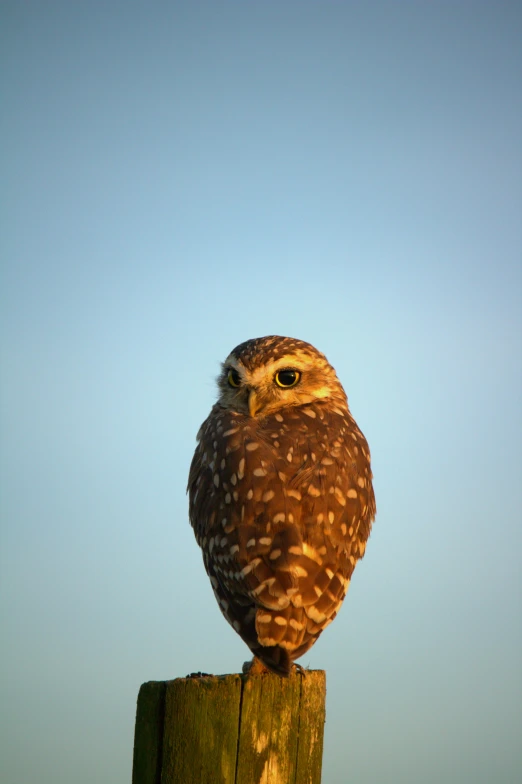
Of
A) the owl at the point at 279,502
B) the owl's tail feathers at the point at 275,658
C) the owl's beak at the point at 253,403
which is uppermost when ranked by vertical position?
the owl's beak at the point at 253,403

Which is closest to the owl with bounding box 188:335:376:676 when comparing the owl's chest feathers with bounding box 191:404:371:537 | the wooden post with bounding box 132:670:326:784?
the owl's chest feathers with bounding box 191:404:371:537

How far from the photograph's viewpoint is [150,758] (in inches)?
143

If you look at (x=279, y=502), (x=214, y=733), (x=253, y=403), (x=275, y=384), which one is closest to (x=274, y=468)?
(x=279, y=502)

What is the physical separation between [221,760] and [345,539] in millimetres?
1757

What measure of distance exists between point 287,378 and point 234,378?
462 millimetres

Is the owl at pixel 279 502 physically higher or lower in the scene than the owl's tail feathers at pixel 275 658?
higher

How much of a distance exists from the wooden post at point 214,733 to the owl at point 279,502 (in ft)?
1.27

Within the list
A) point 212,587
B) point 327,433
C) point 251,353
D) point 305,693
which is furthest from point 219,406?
point 305,693

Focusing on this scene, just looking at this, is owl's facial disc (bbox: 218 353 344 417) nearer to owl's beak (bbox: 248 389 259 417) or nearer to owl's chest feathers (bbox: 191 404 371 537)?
owl's beak (bbox: 248 389 259 417)

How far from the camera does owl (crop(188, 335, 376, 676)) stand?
4.55 meters

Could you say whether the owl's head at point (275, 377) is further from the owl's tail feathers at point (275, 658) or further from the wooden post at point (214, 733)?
the wooden post at point (214, 733)

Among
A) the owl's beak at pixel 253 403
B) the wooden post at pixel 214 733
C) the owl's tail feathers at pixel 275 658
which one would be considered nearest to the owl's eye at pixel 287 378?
the owl's beak at pixel 253 403

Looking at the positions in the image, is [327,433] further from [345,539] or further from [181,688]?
[181,688]

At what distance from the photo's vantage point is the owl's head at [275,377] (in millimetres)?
6145
